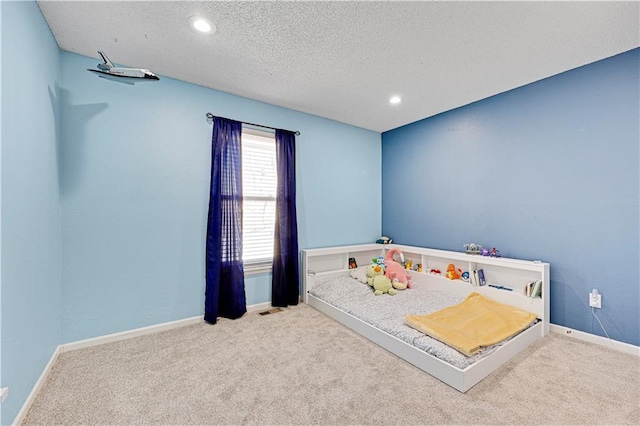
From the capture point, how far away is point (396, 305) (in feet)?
9.21

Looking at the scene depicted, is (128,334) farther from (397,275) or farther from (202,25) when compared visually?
(397,275)

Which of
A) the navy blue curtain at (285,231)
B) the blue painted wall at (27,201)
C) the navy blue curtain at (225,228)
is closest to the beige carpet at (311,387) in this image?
the blue painted wall at (27,201)

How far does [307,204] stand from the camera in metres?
3.67

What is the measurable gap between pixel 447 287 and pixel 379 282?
32.3 inches

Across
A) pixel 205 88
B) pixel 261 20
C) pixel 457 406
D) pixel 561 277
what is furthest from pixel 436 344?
pixel 205 88

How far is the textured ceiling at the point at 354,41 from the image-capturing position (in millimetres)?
1790

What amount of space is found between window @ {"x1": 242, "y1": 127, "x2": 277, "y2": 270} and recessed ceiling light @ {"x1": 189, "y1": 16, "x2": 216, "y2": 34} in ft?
4.01

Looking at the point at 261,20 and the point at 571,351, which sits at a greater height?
the point at 261,20

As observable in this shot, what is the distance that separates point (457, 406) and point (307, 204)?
2.63 meters

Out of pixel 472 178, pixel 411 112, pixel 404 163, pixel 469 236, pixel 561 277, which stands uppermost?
pixel 411 112

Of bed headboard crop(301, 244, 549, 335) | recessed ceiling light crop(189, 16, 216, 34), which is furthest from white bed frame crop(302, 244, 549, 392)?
recessed ceiling light crop(189, 16, 216, 34)

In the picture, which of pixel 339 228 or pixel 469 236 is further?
pixel 339 228

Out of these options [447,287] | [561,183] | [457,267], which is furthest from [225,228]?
[561,183]

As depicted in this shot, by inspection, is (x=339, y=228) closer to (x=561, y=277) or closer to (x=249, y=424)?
(x=561, y=277)
